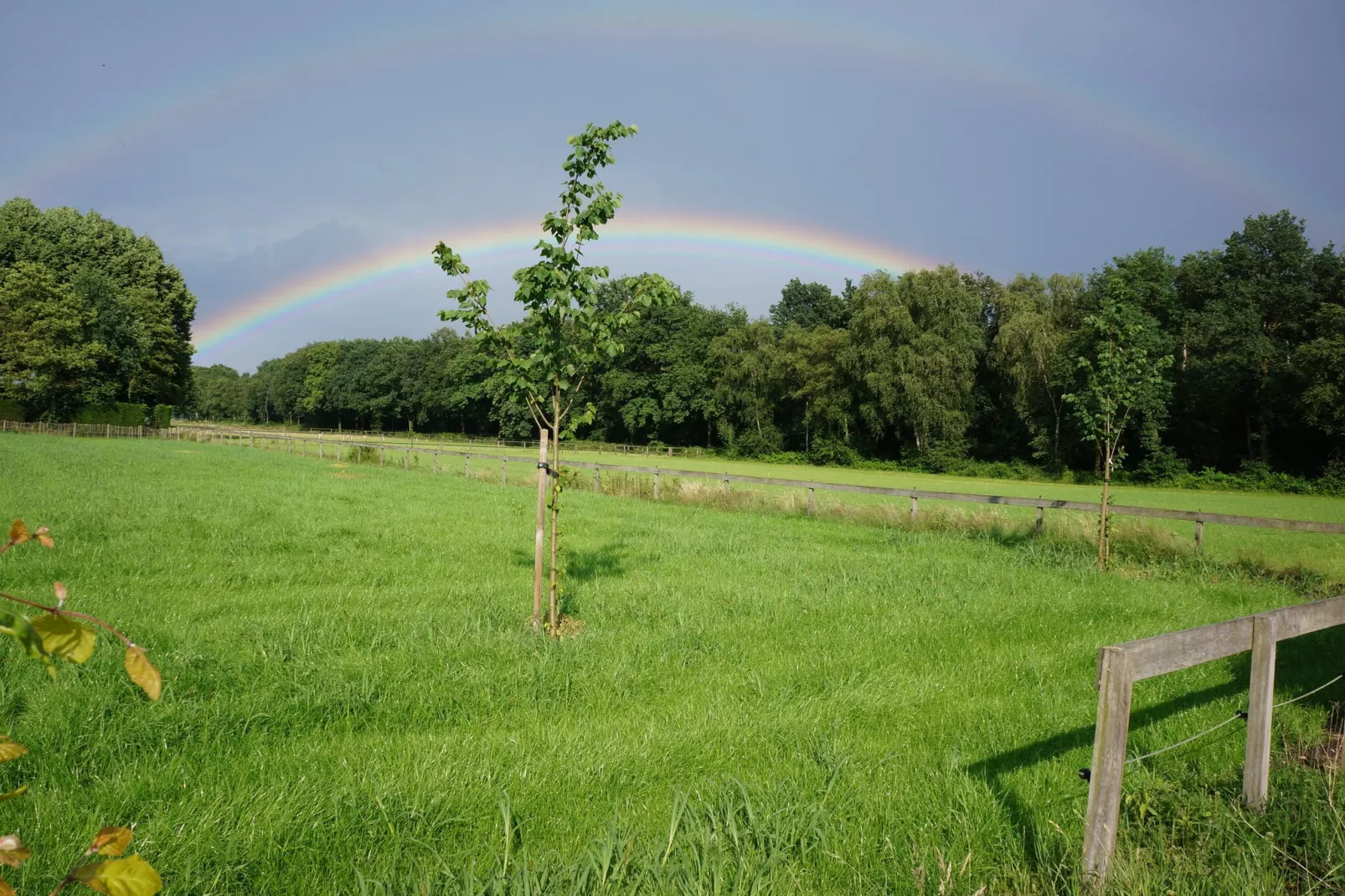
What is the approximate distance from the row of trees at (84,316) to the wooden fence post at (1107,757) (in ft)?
206

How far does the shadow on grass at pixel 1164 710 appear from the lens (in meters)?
3.71

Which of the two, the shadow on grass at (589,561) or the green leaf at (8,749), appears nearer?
the green leaf at (8,749)

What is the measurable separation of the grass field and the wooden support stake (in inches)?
6.7

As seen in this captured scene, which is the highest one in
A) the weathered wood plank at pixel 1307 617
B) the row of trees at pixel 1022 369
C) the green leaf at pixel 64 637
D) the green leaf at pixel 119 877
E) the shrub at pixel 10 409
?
the row of trees at pixel 1022 369

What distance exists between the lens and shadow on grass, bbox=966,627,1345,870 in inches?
146

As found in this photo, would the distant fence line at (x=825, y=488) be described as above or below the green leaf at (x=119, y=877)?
below

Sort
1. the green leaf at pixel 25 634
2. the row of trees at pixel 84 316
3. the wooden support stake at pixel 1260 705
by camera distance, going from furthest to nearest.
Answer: the row of trees at pixel 84 316 → the wooden support stake at pixel 1260 705 → the green leaf at pixel 25 634

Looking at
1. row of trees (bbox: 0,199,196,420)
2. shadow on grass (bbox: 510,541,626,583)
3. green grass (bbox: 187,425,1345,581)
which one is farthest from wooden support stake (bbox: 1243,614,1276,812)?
row of trees (bbox: 0,199,196,420)

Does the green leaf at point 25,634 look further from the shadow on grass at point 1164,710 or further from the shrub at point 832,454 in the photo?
the shrub at point 832,454

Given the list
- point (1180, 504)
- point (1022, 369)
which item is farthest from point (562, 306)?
point (1022, 369)

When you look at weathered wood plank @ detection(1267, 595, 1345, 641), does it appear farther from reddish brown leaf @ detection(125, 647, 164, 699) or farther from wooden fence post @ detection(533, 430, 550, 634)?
wooden fence post @ detection(533, 430, 550, 634)

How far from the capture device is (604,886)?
307cm

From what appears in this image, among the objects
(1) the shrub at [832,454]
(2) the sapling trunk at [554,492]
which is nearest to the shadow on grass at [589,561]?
(2) the sapling trunk at [554,492]

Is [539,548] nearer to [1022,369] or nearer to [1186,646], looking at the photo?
[1186,646]
